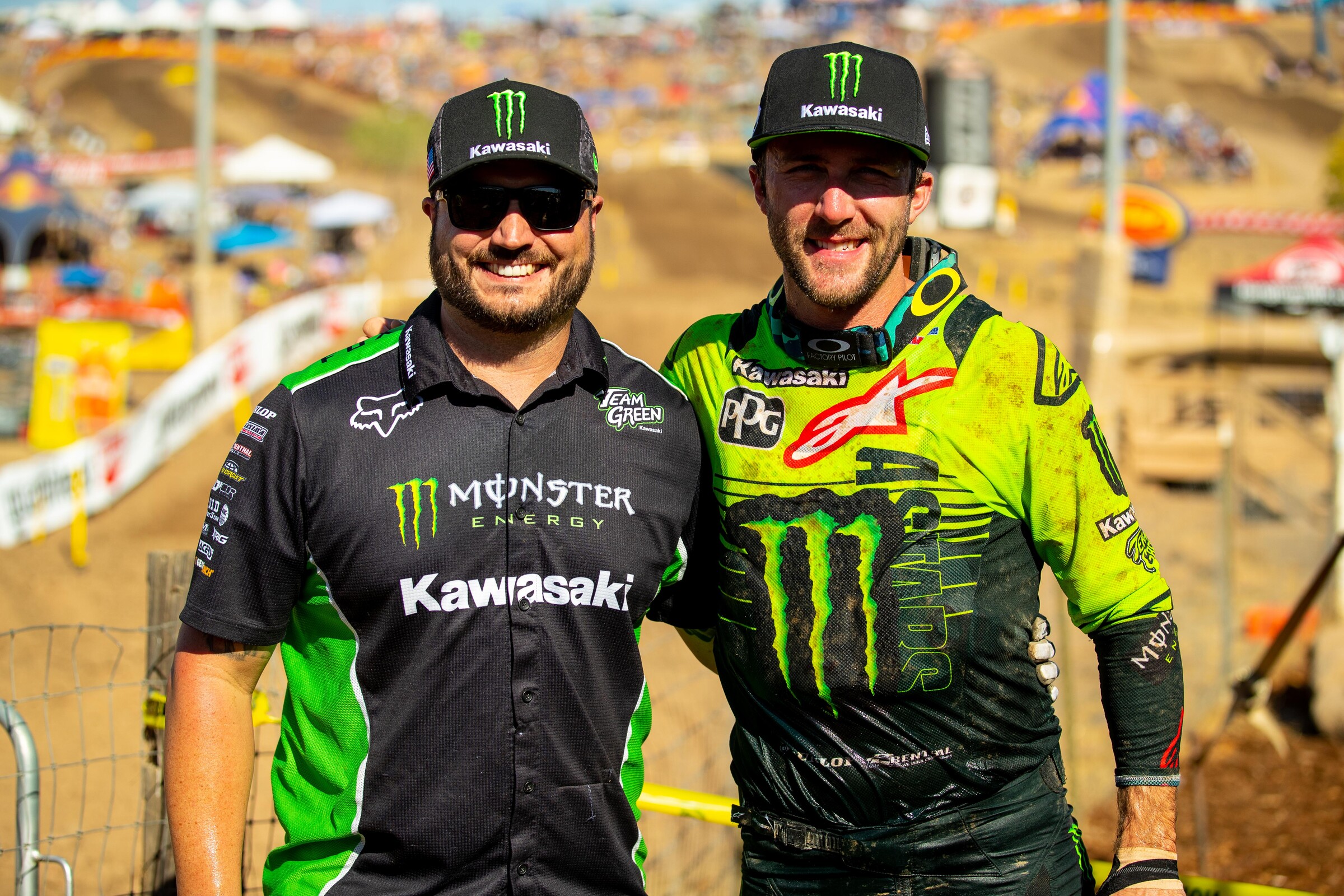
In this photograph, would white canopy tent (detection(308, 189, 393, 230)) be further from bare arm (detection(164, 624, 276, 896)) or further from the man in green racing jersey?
bare arm (detection(164, 624, 276, 896))

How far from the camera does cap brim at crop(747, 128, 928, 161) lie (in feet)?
8.17

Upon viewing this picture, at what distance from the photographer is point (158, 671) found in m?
3.43

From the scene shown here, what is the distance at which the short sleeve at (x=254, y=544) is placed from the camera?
7.25ft

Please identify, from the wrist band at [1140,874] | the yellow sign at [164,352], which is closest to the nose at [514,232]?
the wrist band at [1140,874]

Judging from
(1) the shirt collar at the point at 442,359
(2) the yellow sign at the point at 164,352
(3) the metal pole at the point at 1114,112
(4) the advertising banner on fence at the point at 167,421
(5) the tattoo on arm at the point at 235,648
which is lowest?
(5) the tattoo on arm at the point at 235,648

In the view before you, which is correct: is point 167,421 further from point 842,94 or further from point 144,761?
point 842,94

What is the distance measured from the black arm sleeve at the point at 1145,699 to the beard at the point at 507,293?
54.5 inches

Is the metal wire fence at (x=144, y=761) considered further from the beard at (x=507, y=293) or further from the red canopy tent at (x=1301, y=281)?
the red canopy tent at (x=1301, y=281)

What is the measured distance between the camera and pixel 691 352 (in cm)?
287

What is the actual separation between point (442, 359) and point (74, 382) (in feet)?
50.3

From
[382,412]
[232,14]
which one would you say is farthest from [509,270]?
[232,14]

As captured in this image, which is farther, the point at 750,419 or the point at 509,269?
the point at 750,419

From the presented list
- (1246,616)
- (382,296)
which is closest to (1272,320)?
(1246,616)

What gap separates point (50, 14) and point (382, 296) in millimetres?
69594
